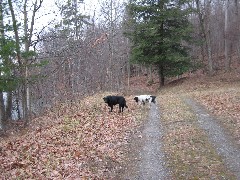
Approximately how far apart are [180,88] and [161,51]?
204 inches

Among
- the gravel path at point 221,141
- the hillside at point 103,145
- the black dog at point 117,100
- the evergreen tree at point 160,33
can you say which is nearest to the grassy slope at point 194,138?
the hillside at point 103,145

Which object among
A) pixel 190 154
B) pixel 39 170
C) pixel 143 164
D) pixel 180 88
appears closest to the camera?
pixel 39 170

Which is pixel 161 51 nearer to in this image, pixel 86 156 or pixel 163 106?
pixel 163 106

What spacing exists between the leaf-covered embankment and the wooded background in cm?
321

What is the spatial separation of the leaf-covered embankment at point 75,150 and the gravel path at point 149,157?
24.3 inches

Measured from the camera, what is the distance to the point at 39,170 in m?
9.60

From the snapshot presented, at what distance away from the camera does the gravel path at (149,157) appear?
31.5 ft

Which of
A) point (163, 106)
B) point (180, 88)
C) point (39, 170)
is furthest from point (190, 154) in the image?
point (180, 88)

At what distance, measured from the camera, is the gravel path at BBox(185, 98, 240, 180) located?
33.5ft

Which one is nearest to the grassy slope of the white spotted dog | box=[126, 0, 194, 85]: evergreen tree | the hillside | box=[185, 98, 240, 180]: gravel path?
the hillside

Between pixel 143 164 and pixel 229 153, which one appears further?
pixel 229 153

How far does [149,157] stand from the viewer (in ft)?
36.7

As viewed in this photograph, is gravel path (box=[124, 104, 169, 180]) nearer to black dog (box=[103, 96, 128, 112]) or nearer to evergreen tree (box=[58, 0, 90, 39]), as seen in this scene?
black dog (box=[103, 96, 128, 112])

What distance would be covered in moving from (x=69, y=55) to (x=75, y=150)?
9.31m
